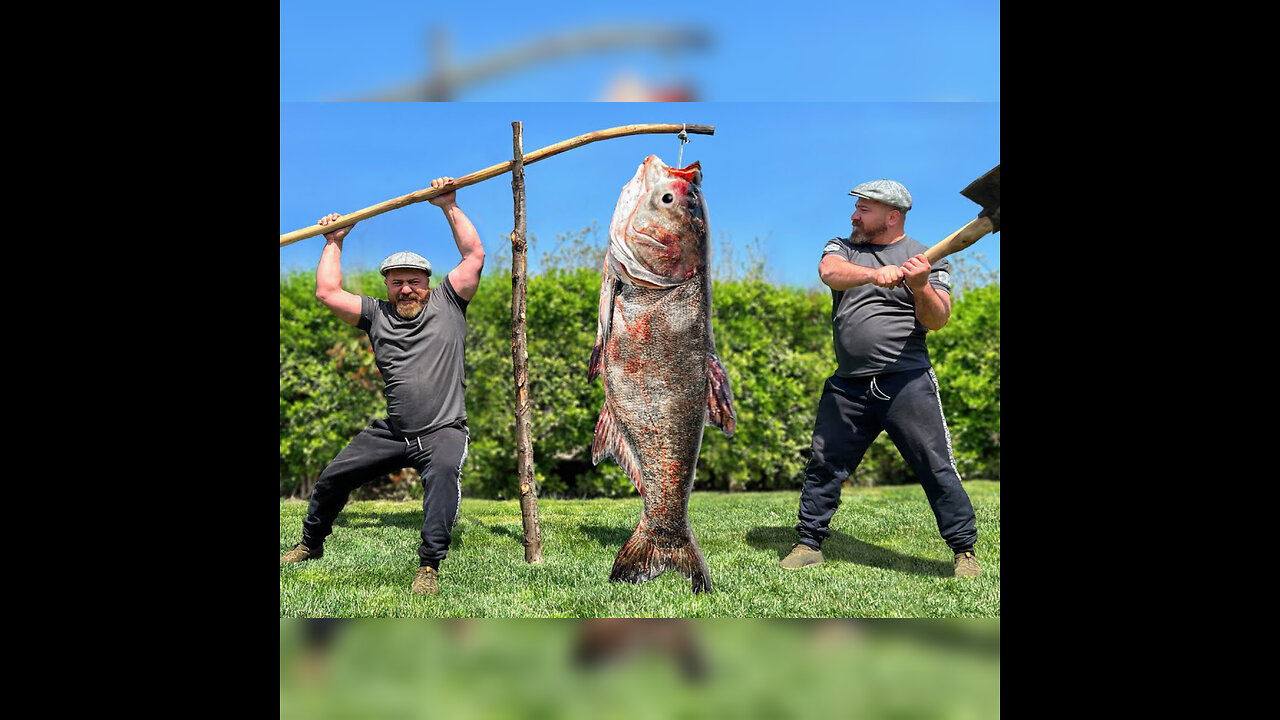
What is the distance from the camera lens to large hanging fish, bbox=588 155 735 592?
417 cm

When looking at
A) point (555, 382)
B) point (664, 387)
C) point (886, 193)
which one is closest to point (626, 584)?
point (664, 387)

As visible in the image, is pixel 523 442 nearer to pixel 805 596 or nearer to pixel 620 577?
pixel 620 577

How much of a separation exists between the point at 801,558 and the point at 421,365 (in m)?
2.32

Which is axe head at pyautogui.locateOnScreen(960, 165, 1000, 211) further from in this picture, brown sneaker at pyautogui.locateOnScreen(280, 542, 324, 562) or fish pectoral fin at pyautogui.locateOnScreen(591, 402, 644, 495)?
brown sneaker at pyautogui.locateOnScreen(280, 542, 324, 562)

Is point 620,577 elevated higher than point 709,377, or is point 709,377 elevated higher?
point 709,377

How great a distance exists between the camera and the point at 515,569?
15.9 feet

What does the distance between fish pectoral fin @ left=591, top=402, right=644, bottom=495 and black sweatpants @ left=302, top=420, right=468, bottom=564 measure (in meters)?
0.78

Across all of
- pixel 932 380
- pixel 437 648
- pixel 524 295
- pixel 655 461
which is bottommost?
pixel 437 648

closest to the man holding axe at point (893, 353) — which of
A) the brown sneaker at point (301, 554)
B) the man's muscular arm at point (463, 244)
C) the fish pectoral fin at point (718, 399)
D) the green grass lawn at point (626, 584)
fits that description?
the green grass lawn at point (626, 584)

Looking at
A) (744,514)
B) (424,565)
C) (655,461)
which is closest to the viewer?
(655,461)

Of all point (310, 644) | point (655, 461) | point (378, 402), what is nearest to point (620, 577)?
point (655, 461)

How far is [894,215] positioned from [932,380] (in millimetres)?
911

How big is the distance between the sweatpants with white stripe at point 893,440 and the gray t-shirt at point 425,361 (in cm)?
199

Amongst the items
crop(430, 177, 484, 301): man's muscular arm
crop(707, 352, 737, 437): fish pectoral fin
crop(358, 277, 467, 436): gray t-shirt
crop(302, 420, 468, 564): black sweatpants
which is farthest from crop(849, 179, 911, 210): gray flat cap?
crop(302, 420, 468, 564): black sweatpants
